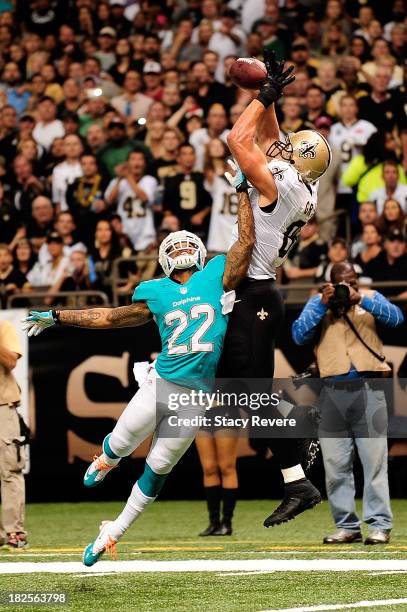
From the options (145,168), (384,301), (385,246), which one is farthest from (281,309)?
(145,168)

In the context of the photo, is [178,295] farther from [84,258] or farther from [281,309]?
[84,258]

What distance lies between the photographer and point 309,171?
24.5ft

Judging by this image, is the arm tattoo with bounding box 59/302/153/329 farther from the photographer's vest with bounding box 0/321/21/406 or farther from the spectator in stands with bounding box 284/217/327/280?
the spectator in stands with bounding box 284/217/327/280

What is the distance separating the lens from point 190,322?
736 cm

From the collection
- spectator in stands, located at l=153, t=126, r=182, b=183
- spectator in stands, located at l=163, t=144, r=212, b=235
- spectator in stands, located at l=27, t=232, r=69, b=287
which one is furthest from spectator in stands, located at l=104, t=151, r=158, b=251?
spectator in stands, located at l=27, t=232, r=69, b=287

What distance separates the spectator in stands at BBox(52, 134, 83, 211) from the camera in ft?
50.5

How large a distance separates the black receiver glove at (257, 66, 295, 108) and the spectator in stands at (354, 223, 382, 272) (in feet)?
17.3

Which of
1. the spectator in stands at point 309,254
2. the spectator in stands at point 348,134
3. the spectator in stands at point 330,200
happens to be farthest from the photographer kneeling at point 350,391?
the spectator in stands at point 348,134

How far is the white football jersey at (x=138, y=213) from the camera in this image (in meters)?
14.4

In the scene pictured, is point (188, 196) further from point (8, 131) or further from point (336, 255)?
point (8, 131)

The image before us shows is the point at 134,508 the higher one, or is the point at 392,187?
the point at 392,187

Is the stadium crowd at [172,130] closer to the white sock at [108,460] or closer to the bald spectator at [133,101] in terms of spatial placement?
the bald spectator at [133,101]

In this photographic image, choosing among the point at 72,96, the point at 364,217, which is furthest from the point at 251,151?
the point at 72,96

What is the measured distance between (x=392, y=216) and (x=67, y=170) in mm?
4509
